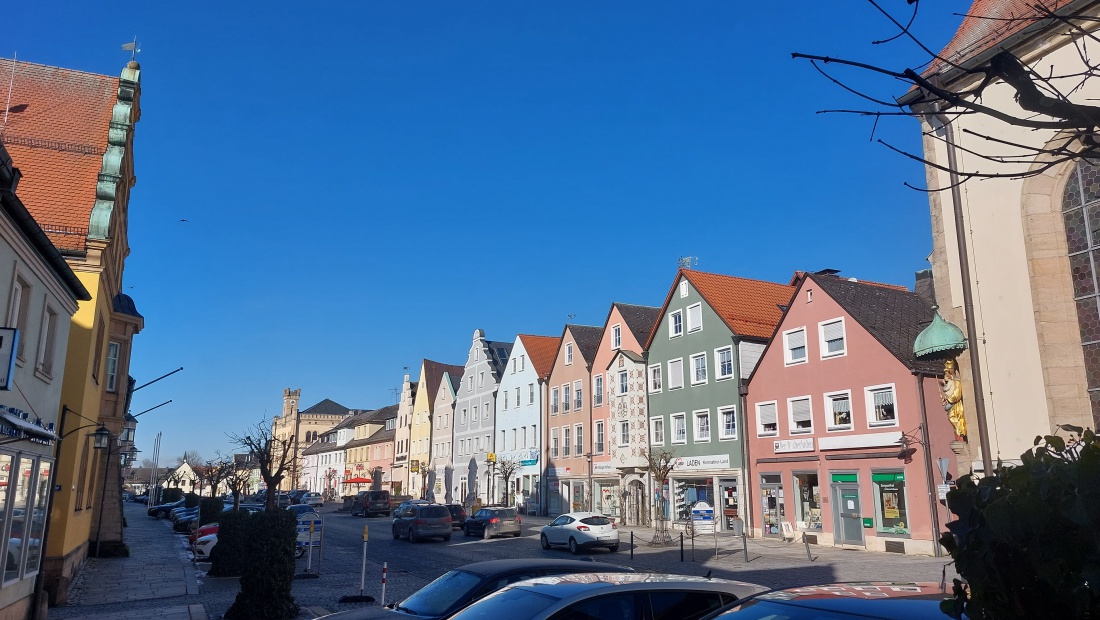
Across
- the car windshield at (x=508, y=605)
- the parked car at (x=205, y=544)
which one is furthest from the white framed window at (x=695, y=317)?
the car windshield at (x=508, y=605)

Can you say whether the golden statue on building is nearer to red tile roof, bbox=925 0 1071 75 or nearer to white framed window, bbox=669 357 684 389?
red tile roof, bbox=925 0 1071 75

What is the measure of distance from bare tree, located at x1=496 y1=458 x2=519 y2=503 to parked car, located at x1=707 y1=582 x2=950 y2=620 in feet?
162

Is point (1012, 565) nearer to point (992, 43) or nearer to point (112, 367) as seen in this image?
point (992, 43)

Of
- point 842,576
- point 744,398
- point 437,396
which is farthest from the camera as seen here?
point 437,396

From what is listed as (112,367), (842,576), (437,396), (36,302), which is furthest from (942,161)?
(437,396)

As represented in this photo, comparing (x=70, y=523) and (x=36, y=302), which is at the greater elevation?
(x=36, y=302)

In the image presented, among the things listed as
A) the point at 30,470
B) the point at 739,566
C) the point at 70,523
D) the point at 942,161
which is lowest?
the point at 739,566

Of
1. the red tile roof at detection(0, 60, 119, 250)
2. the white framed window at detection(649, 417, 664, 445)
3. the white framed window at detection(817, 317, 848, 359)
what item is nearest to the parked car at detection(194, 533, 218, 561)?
the red tile roof at detection(0, 60, 119, 250)

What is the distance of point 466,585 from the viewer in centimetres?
797

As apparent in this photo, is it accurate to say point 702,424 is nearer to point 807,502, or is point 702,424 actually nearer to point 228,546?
point 807,502

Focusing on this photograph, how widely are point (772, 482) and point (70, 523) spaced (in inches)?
972

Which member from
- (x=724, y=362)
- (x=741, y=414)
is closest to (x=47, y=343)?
(x=741, y=414)

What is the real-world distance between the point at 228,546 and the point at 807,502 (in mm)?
20781

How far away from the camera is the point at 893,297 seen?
32.0 metres
